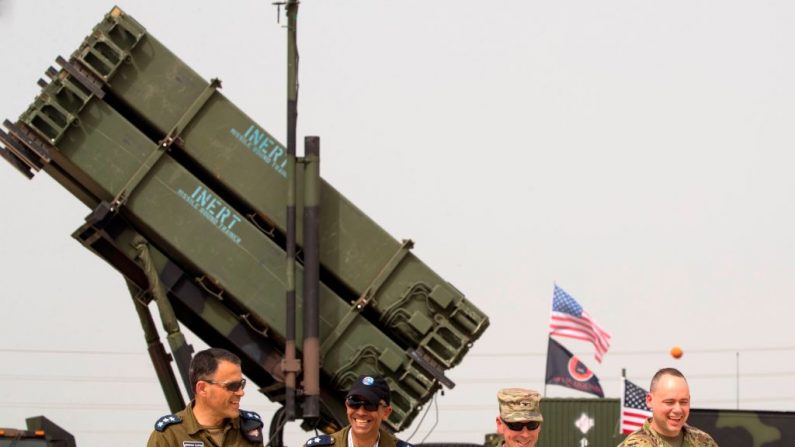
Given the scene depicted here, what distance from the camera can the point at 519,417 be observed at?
19.6ft

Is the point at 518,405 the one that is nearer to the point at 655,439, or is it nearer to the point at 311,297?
the point at 655,439

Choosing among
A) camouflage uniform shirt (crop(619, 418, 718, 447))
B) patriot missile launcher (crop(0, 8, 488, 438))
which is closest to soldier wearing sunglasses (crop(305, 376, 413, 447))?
camouflage uniform shirt (crop(619, 418, 718, 447))

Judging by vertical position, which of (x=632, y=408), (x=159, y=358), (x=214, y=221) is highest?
(x=632, y=408)

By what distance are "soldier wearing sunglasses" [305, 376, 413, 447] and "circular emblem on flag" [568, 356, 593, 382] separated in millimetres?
12743

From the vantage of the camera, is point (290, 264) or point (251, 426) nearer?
point (251, 426)

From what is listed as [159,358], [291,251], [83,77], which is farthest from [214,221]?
[159,358]

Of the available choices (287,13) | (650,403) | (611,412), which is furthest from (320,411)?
(611,412)

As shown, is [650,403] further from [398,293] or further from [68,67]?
[68,67]

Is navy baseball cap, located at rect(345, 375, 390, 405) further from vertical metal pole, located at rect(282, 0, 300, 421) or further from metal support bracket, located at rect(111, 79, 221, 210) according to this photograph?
metal support bracket, located at rect(111, 79, 221, 210)

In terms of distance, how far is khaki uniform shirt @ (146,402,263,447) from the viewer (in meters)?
6.04

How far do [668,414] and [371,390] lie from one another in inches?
48.9

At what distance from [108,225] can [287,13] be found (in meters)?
2.28

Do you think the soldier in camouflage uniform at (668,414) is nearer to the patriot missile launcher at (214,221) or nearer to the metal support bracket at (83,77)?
the patriot missile launcher at (214,221)

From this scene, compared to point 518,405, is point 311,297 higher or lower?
higher
